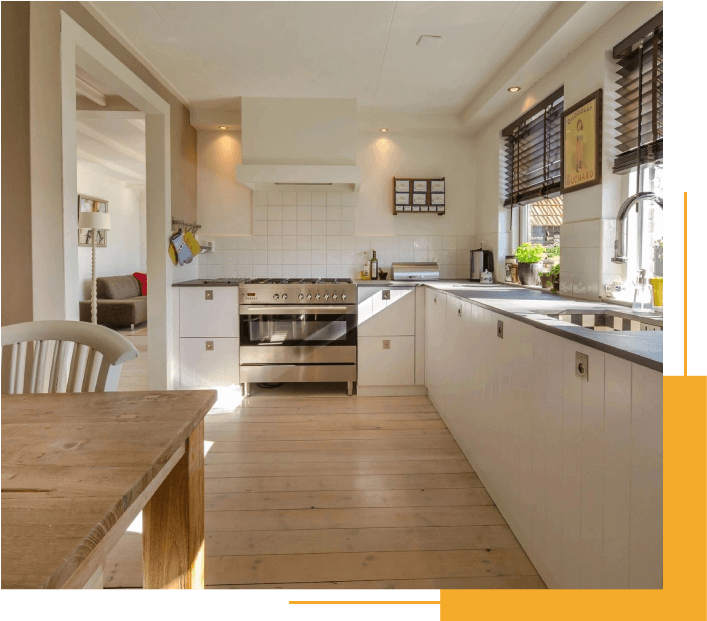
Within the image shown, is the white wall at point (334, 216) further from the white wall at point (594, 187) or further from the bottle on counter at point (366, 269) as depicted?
the white wall at point (594, 187)

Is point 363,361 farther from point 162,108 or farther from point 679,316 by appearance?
point 679,316

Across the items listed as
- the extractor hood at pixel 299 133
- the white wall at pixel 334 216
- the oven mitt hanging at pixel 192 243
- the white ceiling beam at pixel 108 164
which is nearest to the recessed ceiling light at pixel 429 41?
the extractor hood at pixel 299 133

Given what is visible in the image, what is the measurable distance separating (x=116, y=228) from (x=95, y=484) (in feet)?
26.8

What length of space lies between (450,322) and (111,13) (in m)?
2.39

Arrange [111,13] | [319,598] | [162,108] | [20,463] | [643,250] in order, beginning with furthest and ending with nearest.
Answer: [162,108], [111,13], [643,250], [20,463], [319,598]

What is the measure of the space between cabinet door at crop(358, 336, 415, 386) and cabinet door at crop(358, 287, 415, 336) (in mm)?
60

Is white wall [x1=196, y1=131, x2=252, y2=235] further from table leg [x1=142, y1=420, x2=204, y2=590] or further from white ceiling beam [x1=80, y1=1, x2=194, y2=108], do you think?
table leg [x1=142, y1=420, x2=204, y2=590]

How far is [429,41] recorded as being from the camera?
9.39ft

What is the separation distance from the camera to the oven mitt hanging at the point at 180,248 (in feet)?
12.1

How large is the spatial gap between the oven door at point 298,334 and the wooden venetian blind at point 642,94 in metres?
2.09

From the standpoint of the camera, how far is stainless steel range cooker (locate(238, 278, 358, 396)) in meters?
3.82

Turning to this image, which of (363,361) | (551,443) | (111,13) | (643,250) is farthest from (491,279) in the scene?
(111,13)

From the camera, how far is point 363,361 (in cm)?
385


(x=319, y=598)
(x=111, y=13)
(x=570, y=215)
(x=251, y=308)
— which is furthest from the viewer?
(x=251, y=308)
